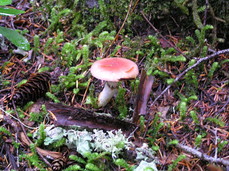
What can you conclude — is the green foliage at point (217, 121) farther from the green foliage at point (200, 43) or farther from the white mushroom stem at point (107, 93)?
A: the white mushroom stem at point (107, 93)

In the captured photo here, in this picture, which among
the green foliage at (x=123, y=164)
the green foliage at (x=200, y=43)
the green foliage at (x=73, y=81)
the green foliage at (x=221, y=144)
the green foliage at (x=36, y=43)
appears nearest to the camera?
the green foliage at (x=123, y=164)

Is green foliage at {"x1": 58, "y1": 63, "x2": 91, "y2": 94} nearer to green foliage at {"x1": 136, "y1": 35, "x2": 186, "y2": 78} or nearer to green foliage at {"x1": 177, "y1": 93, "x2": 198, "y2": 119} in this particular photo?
green foliage at {"x1": 136, "y1": 35, "x2": 186, "y2": 78}

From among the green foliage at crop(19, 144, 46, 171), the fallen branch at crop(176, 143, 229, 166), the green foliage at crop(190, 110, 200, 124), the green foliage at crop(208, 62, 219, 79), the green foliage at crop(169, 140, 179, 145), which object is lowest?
the green foliage at crop(19, 144, 46, 171)

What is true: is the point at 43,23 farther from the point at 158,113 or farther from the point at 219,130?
the point at 219,130

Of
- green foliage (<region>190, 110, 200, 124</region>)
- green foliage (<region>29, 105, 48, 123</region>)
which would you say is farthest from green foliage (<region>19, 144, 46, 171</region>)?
green foliage (<region>190, 110, 200, 124</region>)

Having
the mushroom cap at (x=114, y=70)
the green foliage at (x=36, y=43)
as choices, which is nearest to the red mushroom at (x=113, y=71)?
the mushroom cap at (x=114, y=70)

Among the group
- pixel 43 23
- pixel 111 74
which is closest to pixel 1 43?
pixel 43 23
